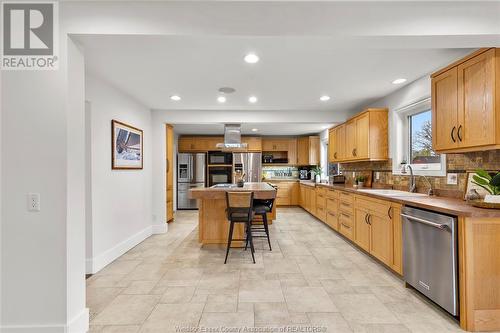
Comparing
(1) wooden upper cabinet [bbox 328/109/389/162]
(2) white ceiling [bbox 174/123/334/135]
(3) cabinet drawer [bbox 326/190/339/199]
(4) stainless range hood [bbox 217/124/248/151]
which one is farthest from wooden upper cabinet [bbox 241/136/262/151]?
(1) wooden upper cabinet [bbox 328/109/389/162]

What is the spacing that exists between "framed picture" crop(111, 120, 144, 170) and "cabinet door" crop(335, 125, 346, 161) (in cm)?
384

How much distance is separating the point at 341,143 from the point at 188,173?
4368mm

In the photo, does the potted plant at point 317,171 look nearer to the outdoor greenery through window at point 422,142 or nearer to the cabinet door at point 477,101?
the outdoor greenery through window at point 422,142

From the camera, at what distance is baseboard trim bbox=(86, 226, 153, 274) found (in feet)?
9.82

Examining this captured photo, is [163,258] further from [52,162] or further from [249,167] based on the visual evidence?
[249,167]

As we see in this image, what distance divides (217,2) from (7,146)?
184 centimetres

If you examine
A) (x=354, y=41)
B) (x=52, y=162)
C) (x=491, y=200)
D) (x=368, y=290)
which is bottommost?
(x=368, y=290)

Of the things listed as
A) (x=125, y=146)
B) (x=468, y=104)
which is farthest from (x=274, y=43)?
(x=125, y=146)

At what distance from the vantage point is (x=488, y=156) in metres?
2.40

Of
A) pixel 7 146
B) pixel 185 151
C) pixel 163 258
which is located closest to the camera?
pixel 7 146

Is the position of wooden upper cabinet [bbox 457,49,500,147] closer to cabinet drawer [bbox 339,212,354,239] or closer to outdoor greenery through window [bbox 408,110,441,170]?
outdoor greenery through window [bbox 408,110,441,170]

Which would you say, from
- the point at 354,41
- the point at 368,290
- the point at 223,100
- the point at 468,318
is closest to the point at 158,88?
the point at 223,100

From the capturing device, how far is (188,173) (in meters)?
A: 7.32

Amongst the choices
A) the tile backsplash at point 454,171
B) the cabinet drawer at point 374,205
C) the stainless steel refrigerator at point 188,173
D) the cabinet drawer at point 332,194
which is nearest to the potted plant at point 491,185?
the tile backsplash at point 454,171
